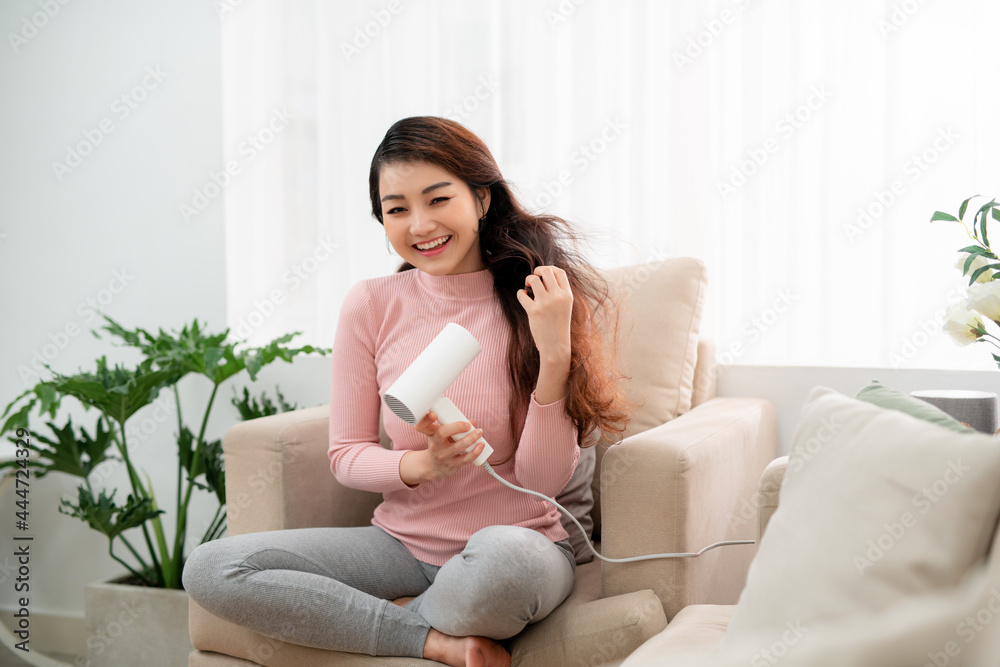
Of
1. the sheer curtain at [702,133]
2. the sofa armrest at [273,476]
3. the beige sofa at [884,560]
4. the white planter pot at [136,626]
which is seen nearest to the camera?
the beige sofa at [884,560]

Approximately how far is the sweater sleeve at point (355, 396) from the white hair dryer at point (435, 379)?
187 millimetres

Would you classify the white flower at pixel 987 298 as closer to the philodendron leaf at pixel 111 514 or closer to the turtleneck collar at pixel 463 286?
the turtleneck collar at pixel 463 286

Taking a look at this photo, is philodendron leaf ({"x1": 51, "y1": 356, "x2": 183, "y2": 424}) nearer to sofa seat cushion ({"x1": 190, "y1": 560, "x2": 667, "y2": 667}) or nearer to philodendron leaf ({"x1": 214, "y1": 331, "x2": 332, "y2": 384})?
philodendron leaf ({"x1": 214, "y1": 331, "x2": 332, "y2": 384})

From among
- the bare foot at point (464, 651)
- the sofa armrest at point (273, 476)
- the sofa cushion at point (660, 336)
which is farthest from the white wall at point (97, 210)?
the bare foot at point (464, 651)

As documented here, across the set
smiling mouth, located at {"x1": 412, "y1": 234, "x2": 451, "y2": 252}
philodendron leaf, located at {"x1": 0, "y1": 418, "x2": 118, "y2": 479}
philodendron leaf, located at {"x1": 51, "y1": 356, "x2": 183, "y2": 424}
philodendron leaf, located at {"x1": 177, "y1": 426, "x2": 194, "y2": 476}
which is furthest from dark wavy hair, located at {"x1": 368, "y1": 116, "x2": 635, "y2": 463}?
philodendron leaf, located at {"x1": 0, "y1": 418, "x2": 118, "y2": 479}

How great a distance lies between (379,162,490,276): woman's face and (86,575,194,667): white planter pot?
1.16 m

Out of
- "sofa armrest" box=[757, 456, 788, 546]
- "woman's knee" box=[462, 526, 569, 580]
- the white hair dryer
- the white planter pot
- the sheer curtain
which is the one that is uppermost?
the sheer curtain

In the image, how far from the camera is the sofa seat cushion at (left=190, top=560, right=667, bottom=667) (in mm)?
1193

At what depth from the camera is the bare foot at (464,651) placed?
1204 mm

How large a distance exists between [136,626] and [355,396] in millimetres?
1078

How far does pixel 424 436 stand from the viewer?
148cm

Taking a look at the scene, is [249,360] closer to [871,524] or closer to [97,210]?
[97,210]

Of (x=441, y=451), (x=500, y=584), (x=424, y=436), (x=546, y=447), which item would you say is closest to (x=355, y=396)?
(x=424, y=436)

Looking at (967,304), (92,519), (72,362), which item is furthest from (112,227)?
(967,304)
